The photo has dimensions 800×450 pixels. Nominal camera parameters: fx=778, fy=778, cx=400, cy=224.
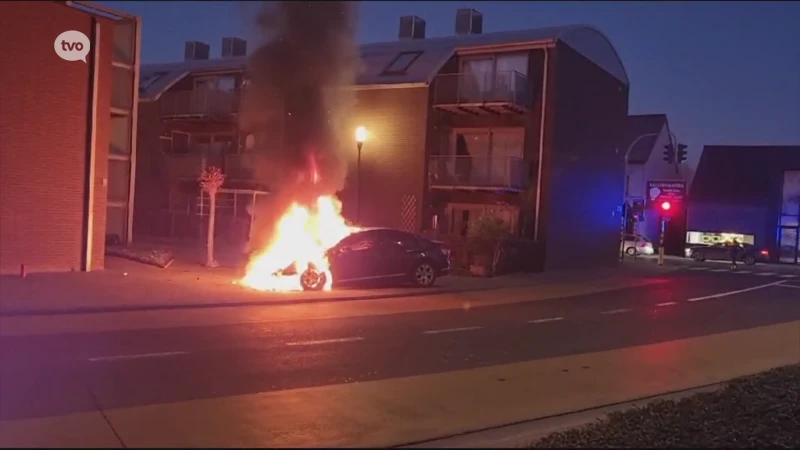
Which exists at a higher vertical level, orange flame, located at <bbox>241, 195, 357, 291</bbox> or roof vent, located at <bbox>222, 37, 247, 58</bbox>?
roof vent, located at <bbox>222, 37, 247, 58</bbox>

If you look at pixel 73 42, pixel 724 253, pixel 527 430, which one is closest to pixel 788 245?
pixel 724 253

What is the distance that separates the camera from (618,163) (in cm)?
3044

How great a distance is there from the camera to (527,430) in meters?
5.84

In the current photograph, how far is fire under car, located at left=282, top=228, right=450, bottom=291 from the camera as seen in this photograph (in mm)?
16453

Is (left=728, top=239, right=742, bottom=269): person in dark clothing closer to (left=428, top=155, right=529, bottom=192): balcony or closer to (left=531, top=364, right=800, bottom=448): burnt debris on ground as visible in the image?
(left=428, top=155, right=529, bottom=192): balcony

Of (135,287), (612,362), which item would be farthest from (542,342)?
(135,287)

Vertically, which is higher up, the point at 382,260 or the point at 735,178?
the point at 735,178

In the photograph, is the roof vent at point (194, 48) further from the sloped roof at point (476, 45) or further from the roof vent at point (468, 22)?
the sloped roof at point (476, 45)

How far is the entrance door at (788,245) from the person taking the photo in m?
36.1

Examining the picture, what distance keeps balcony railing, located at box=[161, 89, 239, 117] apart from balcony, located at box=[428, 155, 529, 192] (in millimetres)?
8902

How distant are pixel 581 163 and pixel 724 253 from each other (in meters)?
15.8

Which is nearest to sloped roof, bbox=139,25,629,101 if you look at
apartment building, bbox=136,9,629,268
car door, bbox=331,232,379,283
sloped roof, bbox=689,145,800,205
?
apartment building, bbox=136,9,629,268

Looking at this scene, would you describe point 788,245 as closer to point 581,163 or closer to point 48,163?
point 581,163

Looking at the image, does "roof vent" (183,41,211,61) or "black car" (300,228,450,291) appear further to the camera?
"black car" (300,228,450,291)
